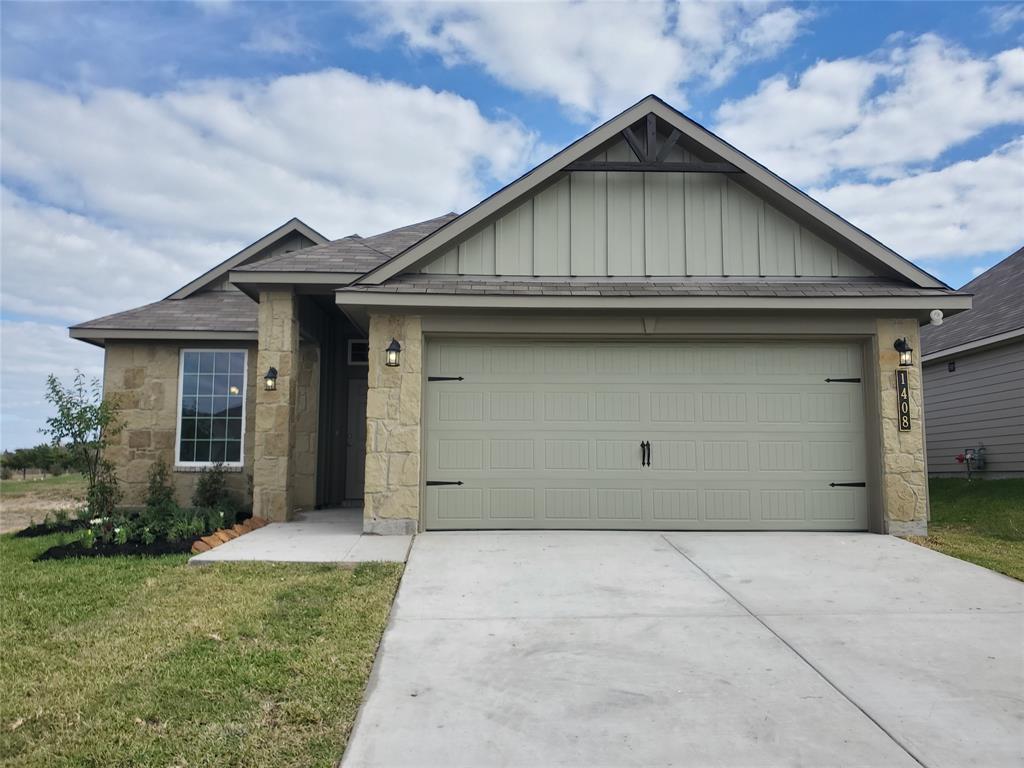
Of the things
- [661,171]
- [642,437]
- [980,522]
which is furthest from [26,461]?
[980,522]

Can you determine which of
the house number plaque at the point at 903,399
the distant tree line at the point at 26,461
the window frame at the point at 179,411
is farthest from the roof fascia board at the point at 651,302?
the distant tree line at the point at 26,461

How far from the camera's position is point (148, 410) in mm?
10484

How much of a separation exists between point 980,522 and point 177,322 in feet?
41.4

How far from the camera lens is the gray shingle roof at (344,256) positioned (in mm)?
8500

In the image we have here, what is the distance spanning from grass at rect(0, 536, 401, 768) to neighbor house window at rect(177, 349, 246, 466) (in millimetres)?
4386

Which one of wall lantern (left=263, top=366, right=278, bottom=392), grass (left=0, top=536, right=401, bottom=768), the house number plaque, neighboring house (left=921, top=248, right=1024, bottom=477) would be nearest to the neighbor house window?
wall lantern (left=263, top=366, right=278, bottom=392)

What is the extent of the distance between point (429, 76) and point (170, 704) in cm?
1715

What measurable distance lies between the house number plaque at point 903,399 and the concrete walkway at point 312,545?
595cm

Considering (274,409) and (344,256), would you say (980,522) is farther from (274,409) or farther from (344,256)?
(274,409)

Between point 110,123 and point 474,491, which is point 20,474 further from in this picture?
point 474,491

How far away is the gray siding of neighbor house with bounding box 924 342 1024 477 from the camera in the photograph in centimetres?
1162

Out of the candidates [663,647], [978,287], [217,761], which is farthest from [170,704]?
[978,287]

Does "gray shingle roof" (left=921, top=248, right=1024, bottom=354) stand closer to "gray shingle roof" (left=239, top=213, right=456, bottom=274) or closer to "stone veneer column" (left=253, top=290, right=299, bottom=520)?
"gray shingle roof" (left=239, top=213, right=456, bottom=274)

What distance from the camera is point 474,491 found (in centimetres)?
771
